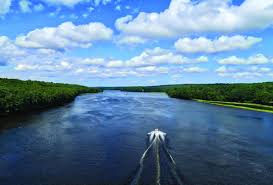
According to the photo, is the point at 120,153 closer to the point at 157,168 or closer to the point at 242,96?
the point at 157,168

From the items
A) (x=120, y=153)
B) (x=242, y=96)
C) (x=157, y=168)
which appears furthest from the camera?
(x=242, y=96)

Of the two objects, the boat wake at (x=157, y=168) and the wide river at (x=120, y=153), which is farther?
the wide river at (x=120, y=153)

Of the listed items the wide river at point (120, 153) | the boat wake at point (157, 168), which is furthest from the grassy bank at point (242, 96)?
the boat wake at point (157, 168)

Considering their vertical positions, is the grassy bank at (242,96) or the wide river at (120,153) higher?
the grassy bank at (242,96)

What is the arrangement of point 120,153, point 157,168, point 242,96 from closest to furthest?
point 157,168 → point 120,153 → point 242,96

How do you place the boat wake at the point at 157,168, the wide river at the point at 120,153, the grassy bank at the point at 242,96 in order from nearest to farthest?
the boat wake at the point at 157,168 → the wide river at the point at 120,153 → the grassy bank at the point at 242,96

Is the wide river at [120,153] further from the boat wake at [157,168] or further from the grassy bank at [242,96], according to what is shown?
the grassy bank at [242,96]

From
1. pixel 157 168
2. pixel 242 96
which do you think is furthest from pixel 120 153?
pixel 242 96

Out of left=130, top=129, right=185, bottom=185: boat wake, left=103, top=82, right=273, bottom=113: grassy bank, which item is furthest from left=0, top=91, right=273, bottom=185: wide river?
left=103, top=82, right=273, bottom=113: grassy bank
